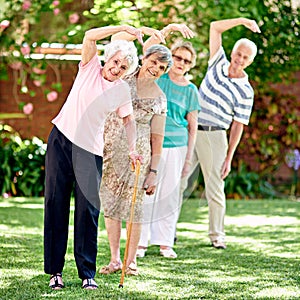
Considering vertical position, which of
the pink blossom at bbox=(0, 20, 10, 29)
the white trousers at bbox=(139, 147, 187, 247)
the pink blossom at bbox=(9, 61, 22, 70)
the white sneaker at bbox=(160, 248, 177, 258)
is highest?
the pink blossom at bbox=(0, 20, 10, 29)

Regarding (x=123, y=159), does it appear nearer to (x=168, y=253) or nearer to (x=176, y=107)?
(x=176, y=107)

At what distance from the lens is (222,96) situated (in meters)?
5.97

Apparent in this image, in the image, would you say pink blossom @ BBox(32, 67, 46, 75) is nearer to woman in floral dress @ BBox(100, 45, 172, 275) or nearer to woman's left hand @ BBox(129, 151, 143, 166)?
woman in floral dress @ BBox(100, 45, 172, 275)

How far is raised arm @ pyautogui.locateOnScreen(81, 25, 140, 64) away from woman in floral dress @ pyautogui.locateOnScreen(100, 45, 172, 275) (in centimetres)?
60

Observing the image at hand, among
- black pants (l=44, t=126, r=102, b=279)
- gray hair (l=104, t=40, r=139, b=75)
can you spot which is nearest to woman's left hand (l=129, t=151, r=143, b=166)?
black pants (l=44, t=126, r=102, b=279)

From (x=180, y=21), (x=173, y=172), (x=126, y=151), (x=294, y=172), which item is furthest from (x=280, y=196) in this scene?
(x=126, y=151)

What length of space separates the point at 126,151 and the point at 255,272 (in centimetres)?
110

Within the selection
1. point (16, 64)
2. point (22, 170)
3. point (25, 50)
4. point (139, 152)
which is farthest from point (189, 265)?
point (16, 64)

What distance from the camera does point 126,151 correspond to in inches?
188

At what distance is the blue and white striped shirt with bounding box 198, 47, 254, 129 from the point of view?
5977 mm

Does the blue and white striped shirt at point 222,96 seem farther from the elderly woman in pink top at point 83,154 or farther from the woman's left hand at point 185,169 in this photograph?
the elderly woman in pink top at point 83,154

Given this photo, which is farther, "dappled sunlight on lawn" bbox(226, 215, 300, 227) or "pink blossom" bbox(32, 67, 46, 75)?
"pink blossom" bbox(32, 67, 46, 75)

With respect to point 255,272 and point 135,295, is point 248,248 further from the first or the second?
point 135,295

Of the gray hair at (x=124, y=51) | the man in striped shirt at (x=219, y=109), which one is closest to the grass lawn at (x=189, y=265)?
the man in striped shirt at (x=219, y=109)
